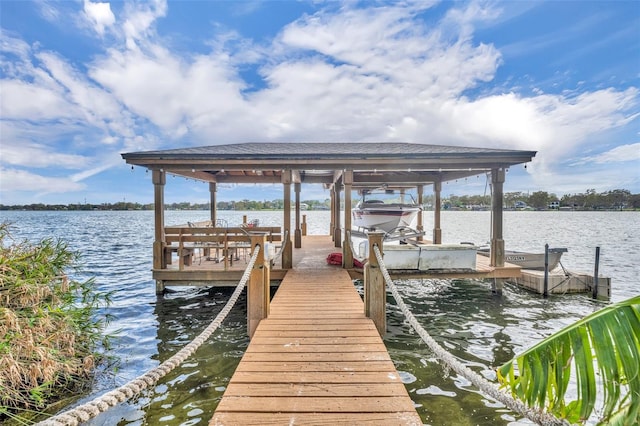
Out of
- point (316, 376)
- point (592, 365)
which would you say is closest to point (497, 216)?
point (316, 376)

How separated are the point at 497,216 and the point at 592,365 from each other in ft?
25.7

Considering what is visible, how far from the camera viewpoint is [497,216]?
8273 mm

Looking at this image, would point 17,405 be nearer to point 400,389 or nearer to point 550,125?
point 400,389

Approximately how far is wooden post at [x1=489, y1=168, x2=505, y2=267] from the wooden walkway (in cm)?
514

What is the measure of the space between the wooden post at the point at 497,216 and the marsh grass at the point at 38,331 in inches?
357

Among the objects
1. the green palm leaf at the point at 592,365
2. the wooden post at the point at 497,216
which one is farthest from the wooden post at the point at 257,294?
the wooden post at the point at 497,216

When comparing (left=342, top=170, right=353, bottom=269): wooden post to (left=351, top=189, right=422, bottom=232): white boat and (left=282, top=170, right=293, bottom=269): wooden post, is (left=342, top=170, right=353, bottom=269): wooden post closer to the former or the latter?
(left=282, top=170, right=293, bottom=269): wooden post

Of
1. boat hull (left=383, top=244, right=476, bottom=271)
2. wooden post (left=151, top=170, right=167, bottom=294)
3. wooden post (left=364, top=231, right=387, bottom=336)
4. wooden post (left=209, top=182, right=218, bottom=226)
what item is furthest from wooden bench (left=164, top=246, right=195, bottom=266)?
wooden post (left=364, top=231, right=387, bottom=336)

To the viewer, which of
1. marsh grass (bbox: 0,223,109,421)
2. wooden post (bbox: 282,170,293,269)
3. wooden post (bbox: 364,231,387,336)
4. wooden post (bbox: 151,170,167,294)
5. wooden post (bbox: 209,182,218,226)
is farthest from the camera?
wooden post (bbox: 209,182,218,226)

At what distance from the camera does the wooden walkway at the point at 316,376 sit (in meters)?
2.48

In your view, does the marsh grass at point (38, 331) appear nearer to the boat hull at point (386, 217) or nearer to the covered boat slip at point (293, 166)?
the covered boat slip at point (293, 166)

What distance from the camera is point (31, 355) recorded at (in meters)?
3.79

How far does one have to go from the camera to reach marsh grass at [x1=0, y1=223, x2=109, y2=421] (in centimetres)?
362

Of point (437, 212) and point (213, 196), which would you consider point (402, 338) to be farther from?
point (213, 196)
